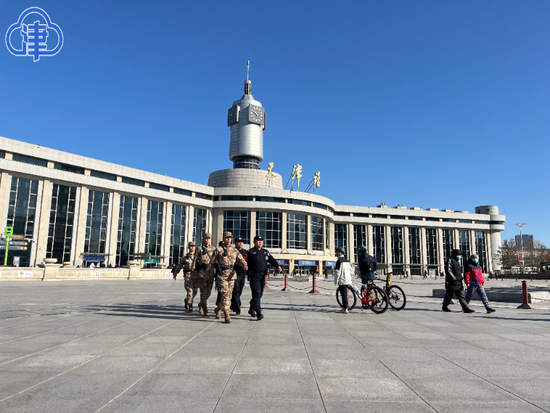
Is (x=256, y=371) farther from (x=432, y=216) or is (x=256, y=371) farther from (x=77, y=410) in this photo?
(x=432, y=216)

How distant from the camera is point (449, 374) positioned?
13.9 feet

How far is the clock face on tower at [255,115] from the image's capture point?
312ft

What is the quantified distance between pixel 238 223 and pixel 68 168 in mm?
30342

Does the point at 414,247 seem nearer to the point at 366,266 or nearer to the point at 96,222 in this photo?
the point at 96,222

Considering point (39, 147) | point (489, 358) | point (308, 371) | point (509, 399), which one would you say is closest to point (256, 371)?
point (308, 371)

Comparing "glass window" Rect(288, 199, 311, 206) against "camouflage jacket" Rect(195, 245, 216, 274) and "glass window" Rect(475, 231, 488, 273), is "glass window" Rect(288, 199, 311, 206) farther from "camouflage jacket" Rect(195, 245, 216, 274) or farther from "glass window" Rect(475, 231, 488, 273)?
"camouflage jacket" Rect(195, 245, 216, 274)

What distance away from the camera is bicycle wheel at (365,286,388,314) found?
33.5 feet

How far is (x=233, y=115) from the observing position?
318 ft

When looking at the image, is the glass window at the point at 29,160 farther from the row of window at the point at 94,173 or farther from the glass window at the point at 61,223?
the glass window at the point at 61,223

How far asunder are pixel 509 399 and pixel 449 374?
0.89 metres

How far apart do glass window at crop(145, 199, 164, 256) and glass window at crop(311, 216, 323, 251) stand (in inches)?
1179

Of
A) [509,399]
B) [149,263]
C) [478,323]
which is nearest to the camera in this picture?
[509,399]

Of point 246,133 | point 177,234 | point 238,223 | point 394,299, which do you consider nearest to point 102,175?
point 177,234

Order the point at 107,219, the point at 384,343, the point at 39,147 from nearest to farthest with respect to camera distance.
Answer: the point at 384,343
the point at 39,147
the point at 107,219
